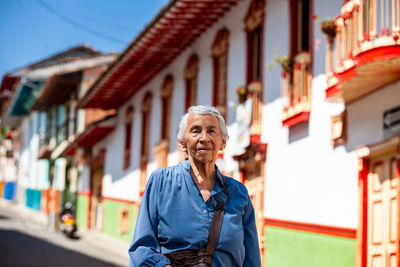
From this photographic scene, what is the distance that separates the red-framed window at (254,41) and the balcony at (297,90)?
1.53 metres

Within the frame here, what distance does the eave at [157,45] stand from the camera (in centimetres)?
1295

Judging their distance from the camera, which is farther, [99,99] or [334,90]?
[99,99]

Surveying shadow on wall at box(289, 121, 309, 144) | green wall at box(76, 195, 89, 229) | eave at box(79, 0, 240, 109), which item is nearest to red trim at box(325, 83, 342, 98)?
shadow on wall at box(289, 121, 309, 144)

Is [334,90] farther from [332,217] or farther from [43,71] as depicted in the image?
[43,71]

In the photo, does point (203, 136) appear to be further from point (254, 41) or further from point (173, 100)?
point (173, 100)

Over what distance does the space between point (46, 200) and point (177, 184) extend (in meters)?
33.6

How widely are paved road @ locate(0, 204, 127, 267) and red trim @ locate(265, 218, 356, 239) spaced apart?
4737 mm

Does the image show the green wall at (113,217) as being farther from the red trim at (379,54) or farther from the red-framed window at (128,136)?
the red trim at (379,54)

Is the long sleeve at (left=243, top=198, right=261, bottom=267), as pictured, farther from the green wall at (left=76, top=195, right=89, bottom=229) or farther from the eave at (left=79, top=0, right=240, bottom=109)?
the green wall at (left=76, top=195, right=89, bottom=229)

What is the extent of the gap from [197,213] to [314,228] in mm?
6195

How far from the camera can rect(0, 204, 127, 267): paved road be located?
1315 cm

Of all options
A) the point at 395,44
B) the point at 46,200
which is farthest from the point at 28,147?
the point at 395,44

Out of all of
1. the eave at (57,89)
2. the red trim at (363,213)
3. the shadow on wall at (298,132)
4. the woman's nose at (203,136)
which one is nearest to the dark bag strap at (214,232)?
the woman's nose at (203,136)

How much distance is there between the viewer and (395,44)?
20.9 feet
